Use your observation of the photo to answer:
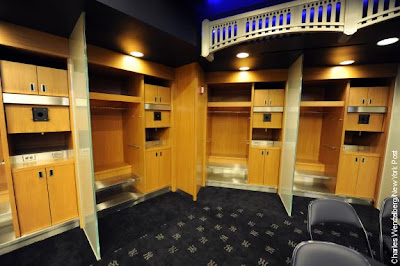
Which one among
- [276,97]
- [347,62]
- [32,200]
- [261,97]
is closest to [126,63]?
[32,200]

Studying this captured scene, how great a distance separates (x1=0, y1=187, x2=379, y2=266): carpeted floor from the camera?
5.61 ft

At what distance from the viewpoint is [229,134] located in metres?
4.23

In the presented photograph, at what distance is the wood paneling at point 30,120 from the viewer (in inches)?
67.9

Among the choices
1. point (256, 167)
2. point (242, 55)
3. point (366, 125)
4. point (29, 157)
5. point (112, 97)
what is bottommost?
point (256, 167)

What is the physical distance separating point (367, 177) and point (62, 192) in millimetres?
4817

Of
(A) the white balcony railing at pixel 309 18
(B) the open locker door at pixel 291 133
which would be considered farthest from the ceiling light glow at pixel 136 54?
(B) the open locker door at pixel 291 133

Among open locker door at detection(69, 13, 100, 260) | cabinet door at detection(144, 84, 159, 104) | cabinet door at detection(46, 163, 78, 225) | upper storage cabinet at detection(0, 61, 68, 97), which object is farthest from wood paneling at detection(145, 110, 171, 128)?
cabinet door at detection(46, 163, 78, 225)

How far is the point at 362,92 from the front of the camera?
2.71 metres

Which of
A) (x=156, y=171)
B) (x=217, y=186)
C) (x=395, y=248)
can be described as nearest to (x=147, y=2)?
(x=156, y=171)

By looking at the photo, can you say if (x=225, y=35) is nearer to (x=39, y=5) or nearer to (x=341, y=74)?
(x=39, y=5)

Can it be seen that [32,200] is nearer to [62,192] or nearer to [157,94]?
[62,192]

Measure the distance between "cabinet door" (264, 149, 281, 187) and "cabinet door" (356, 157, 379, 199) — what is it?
1349 millimetres

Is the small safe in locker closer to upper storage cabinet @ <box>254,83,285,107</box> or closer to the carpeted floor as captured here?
the carpeted floor

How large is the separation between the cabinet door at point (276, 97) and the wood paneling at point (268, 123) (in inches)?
8.5
